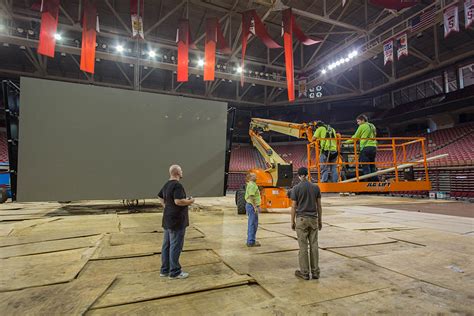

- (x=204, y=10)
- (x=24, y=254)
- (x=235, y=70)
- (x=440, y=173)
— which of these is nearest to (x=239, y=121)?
(x=235, y=70)

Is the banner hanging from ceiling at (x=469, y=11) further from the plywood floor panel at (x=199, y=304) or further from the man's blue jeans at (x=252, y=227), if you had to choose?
the plywood floor panel at (x=199, y=304)

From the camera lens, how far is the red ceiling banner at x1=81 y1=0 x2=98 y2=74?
13829 millimetres

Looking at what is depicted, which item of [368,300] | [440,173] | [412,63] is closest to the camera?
[368,300]

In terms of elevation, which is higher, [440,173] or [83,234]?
[440,173]

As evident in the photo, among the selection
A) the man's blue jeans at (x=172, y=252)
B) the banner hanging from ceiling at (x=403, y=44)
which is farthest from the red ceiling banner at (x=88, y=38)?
the banner hanging from ceiling at (x=403, y=44)

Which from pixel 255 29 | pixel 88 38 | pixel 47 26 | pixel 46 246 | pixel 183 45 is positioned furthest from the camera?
pixel 183 45

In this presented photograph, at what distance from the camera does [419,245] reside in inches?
203

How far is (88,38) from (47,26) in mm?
1835

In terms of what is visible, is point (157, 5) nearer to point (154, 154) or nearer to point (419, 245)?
point (154, 154)

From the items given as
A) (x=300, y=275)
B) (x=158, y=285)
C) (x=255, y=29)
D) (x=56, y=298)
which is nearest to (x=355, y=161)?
(x=300, y=275)

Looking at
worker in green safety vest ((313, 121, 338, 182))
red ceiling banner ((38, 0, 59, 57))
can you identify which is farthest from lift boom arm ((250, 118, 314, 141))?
red ceiling banner ((38, 0, 59, 57))

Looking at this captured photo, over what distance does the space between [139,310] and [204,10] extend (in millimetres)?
21342

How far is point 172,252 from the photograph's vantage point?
357 centimetres

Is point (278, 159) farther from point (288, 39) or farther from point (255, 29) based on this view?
point (255, 29)
